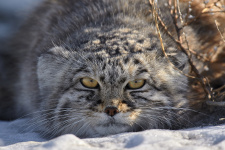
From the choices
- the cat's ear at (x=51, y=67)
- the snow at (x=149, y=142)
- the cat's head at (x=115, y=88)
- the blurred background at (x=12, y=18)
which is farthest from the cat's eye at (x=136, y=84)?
the blurred background at (x=12, y=18)

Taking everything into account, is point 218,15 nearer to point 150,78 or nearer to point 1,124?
point 150,78

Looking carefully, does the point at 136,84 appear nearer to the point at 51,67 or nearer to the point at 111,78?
the point at 111,78

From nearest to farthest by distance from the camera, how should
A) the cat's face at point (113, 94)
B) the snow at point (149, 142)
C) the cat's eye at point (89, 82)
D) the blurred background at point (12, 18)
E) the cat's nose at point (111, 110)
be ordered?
the snow at point (149, 142)
the cat's nose at point (111, 110)
the cat's face at point (113, 94)
the cat's eye at point (89, 82)
the blurred background at point (12, 18)

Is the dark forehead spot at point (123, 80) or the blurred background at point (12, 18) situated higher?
the blurred background at point (12, 18)

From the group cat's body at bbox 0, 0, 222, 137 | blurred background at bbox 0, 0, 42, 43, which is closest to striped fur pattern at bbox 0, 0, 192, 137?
cat's body at bbox 0, 0, 222, 137

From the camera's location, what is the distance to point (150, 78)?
12.0ft

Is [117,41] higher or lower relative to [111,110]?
higher

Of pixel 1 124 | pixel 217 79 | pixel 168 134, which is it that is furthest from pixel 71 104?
pixel 217 79

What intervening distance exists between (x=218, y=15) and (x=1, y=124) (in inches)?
122

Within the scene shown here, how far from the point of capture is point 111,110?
3.37 m

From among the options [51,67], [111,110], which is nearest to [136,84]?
[111,110]

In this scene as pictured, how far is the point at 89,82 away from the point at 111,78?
0.26 m

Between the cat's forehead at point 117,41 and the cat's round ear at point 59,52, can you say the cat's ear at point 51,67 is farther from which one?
the cat's forehead at point 117,41

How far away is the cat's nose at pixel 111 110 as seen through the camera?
337 cm
